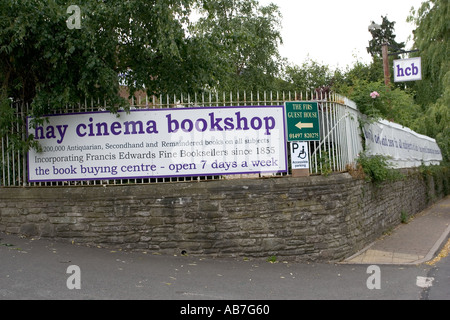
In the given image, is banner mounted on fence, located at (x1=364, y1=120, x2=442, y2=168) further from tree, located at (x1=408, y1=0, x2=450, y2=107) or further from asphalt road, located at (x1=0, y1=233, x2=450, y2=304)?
asphalt road, located at (x1=0, y1=233, x2=450, y2=304)

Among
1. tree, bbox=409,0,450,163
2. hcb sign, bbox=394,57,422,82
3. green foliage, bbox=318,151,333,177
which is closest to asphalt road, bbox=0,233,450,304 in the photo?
green foliage, bbox=318,151,333,177

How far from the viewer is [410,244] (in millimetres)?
10695

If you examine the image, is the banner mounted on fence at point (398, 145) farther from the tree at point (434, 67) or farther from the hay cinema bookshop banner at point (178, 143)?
the hay cinema bookshop banner at point (178, 143)

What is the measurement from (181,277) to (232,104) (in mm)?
3309

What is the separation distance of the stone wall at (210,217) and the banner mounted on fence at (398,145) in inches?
140

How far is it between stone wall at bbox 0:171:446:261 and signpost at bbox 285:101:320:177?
0.94 ft

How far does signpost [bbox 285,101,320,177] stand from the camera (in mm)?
8789

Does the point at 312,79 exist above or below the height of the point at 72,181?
above

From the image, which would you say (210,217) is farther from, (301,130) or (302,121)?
(302,121)
